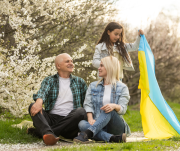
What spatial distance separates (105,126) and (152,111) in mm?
982

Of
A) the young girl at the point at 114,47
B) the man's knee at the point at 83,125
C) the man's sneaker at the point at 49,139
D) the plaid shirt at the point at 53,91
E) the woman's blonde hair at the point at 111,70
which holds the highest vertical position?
the young girl at the point at 114,47

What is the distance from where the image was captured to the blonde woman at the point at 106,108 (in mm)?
3756

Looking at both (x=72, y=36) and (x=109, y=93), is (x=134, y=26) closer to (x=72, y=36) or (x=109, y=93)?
(x=72, y=36)

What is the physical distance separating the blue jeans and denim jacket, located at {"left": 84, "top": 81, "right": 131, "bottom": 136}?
0.14 metres

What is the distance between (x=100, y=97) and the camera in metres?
4.12

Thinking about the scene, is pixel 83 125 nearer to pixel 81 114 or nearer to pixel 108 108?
pixel 81 114

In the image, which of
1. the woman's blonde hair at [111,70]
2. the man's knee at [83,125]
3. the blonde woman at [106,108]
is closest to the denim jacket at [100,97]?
the blonde woman at [106,108]

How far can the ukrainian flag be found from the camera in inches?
169

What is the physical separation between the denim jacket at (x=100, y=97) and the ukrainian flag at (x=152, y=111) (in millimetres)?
484

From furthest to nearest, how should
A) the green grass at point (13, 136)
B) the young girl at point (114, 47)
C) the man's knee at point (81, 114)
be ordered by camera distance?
the young girl at point (114, 47) → the green grass at point (13, 136) → the man's knee at point (81, 114)

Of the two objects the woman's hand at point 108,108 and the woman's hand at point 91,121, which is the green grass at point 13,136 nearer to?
the woman's hand at point 91,121

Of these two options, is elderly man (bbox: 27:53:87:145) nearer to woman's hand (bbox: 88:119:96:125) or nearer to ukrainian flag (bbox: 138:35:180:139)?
woman's hand (bbox: 88:119:96:125)

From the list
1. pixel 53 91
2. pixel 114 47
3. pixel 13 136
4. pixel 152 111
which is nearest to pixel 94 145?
pixel 53 91

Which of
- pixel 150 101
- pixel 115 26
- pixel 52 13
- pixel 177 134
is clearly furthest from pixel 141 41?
pixel 52 13
